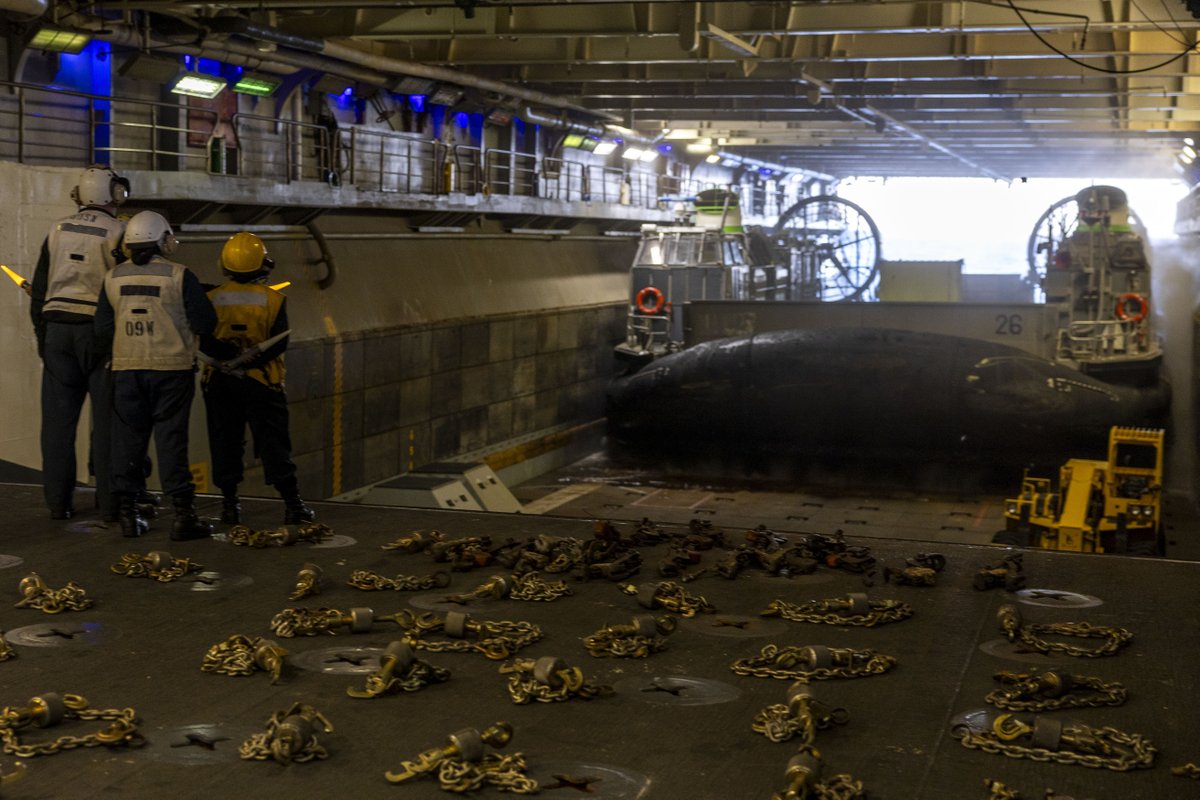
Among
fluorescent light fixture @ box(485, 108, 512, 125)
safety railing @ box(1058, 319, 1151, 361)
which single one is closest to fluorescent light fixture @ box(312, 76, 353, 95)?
fluorescent light fixture @ box(485, 108, 512, 125)

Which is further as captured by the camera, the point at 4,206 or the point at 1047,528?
the point at 1047,528

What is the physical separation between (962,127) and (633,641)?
20.9m

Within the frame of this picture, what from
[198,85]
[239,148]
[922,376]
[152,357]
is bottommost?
[922,376]

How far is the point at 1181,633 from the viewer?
17.1ft

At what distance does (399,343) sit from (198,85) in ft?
12.0

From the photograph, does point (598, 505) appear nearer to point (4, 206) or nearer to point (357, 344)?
point (357, 344)

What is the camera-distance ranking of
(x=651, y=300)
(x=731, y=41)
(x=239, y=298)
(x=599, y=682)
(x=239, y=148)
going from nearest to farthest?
(x=599, y=682) → (x=239, y=298) → (x=239, y=148) → (x=731, y=41) → (x=651, y=300)

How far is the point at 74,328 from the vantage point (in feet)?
22.7

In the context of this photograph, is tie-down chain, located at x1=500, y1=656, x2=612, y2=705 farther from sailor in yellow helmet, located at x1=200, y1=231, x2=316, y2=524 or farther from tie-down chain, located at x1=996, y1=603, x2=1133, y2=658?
sailor in yellow helmet, located at x1=200, y1=231, x2=316, y2=524

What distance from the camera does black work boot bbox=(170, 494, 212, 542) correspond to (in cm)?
668

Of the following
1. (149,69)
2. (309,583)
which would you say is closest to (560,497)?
(149,69)

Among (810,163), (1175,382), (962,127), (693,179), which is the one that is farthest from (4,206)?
(810,163)

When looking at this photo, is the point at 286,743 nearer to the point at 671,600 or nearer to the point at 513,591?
the point at 513,591

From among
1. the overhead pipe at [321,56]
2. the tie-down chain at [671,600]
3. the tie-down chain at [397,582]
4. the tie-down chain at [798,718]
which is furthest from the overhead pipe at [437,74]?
the tie-down chain at [798,718]
